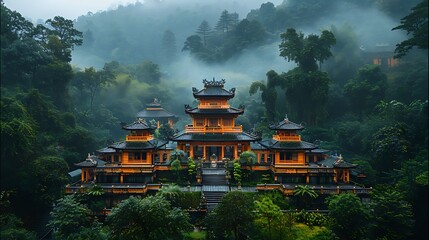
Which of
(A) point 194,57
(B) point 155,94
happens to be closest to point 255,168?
(B) point 155,94

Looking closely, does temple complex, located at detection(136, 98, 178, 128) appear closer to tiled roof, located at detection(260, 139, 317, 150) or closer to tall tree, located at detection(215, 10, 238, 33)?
tiled roof, located at detection(260, 139, 317, 150)

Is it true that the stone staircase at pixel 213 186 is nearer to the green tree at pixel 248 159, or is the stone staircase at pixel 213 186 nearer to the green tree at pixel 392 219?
the green tree at pixel 248 159

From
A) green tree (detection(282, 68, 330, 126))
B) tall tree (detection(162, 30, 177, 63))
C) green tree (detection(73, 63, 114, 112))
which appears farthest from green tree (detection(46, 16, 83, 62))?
tall tree (detection(162, 30, 177, 63))

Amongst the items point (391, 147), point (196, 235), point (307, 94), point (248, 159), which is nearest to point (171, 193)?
point (196, 235)

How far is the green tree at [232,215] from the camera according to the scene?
955 inches

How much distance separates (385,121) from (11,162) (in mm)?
39618

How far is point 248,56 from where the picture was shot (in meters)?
102

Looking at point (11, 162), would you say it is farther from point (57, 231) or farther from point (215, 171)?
point (215, 171)

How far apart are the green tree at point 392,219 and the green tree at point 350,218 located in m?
0.67

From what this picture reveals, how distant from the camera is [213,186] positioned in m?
34.8

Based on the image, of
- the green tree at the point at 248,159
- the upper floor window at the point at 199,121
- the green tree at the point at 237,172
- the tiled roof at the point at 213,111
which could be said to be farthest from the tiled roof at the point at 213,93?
the green tree at the point at 237,172

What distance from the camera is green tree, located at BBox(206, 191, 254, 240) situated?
24.2m

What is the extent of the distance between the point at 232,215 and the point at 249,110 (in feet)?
178

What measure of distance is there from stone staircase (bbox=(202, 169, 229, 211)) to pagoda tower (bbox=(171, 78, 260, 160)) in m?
3.42
